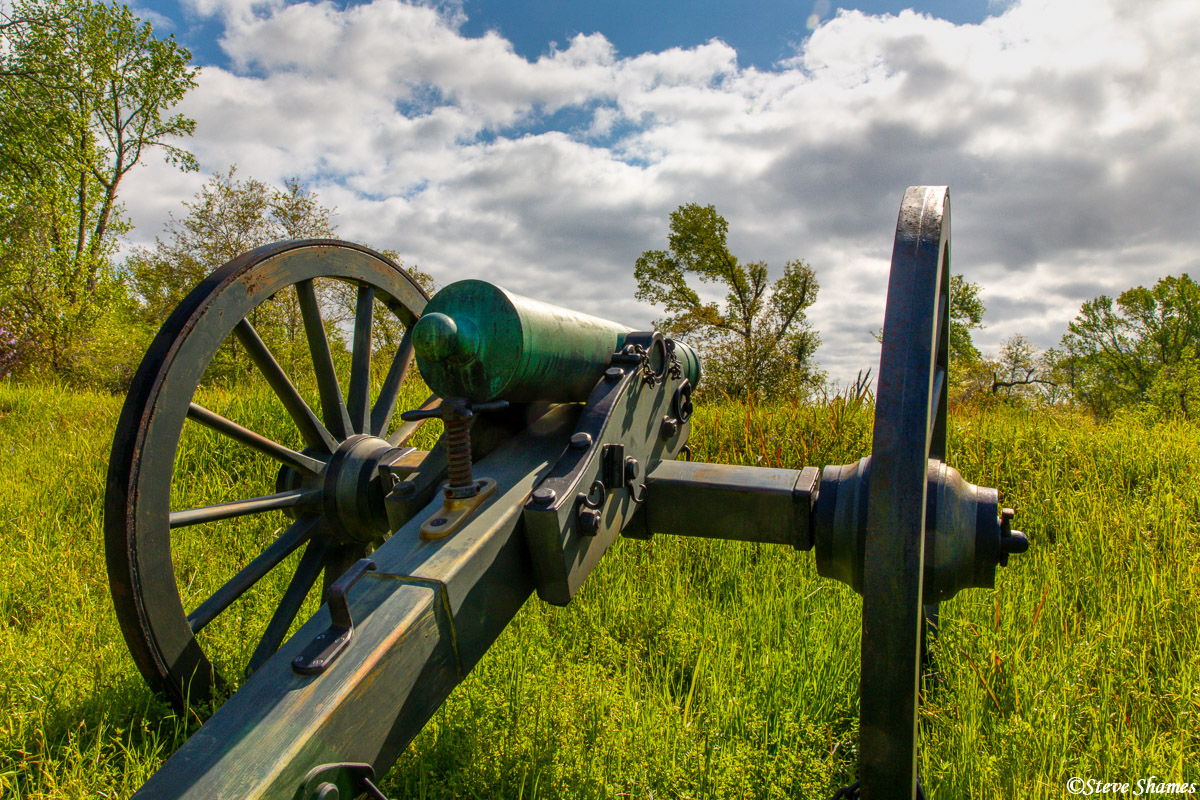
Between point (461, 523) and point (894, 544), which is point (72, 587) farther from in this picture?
point (894, 544)

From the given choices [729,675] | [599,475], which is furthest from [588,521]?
[729,675]

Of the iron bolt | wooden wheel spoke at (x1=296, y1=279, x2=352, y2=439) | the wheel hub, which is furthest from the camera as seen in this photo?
wooden wheel spoke at (x1=296, y1=279, x2=352, y2=439)

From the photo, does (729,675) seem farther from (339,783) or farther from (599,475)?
(339,783)

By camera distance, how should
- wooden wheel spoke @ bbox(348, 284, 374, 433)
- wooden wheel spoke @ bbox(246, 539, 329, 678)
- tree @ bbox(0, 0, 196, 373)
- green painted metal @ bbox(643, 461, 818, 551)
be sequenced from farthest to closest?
1. tree @ bbox(0, 0, 196, 373)
2. wooden wheel spoke @ bbox(348, 284, 374, 433)
3. wooden wheel spoke @ bbox(246, 539, 329, 678)
4. green painted metal @ bbox(643, 461, 818, 551)

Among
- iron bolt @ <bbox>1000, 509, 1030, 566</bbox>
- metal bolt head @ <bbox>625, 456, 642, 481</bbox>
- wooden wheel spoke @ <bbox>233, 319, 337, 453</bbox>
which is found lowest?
iron bolt @ <bbox>1000, 509, 1030, 566</bbox>

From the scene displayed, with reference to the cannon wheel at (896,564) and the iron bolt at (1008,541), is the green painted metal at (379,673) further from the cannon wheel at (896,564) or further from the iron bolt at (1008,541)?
the iron bolt at (1008,541)

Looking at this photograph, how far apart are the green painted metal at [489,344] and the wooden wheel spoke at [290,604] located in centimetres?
104

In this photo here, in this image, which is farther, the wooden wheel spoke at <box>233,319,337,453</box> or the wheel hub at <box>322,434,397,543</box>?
the wheel hub at <box>322,434,397,543</box>

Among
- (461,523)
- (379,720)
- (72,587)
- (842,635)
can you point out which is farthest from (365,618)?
(72,587)

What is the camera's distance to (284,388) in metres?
2.35

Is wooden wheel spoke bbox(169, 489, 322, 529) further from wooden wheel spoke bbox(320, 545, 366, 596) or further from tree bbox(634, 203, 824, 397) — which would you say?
tree bbox(634, 203, 824, 397)

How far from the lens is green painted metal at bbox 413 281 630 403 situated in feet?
5.17

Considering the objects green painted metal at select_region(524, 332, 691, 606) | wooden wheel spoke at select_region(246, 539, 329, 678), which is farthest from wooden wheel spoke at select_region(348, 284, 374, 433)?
green painted metal at select_region(524, 332, 691, 606)

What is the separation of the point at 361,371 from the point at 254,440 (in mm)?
582
